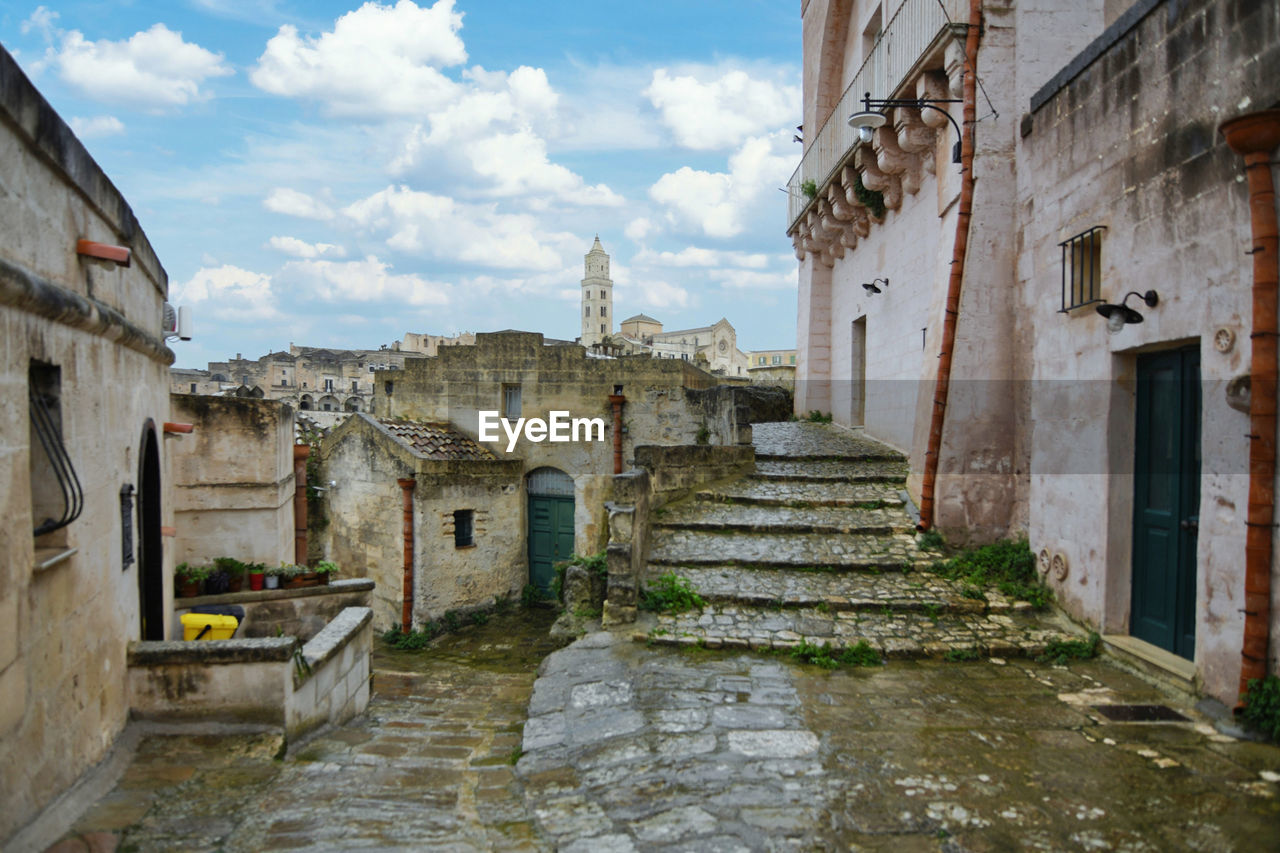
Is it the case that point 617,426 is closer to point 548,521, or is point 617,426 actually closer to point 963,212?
point 548,521

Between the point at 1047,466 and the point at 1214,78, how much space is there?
318 centimetres

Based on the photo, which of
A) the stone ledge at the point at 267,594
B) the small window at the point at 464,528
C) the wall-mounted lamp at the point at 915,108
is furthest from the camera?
the small window at the point at 464,528

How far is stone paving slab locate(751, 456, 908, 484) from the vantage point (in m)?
9.45

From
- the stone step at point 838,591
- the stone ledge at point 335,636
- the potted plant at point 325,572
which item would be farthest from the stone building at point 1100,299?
the potted plant at point 325,572

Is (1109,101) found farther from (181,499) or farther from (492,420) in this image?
(492,420)

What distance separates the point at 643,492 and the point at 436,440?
374 inches

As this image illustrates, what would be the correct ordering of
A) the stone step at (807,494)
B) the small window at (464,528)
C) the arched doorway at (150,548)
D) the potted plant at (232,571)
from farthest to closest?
the small window at (464,528) < the stone step at (807,494) < the potted plant at (232,571) < the arched doorway at (150,548)

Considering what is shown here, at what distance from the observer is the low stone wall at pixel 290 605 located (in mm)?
6910

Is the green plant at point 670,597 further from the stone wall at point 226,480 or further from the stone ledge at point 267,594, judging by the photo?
the stone wall at point 226,480

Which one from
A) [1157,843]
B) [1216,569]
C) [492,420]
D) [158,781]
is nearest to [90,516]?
[158,781]

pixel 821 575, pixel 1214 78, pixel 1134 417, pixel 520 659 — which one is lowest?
pixel 520 659

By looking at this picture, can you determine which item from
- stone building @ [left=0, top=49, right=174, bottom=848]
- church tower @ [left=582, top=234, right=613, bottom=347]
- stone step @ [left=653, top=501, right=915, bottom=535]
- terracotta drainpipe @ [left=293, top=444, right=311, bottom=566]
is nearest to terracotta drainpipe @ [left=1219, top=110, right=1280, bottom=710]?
stone step @ [left=653, top=501, right=915, bottom=535]

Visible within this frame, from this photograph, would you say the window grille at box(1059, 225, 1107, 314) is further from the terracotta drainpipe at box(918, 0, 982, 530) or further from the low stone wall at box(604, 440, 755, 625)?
the low stone wall at box(604, 440, 755, 625)

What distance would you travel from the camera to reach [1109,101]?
18.3ft
